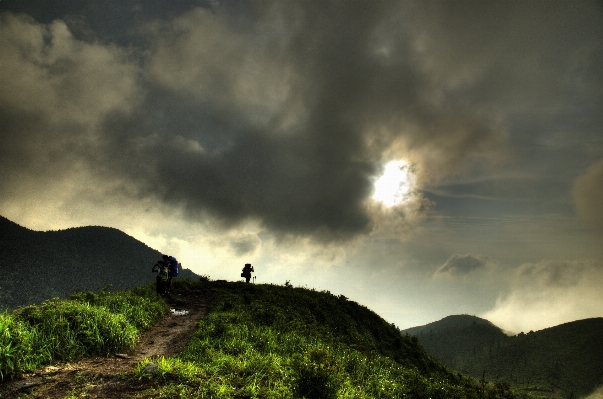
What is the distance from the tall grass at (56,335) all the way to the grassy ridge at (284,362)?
254cm

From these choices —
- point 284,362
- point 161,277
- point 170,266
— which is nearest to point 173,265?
point 170,266

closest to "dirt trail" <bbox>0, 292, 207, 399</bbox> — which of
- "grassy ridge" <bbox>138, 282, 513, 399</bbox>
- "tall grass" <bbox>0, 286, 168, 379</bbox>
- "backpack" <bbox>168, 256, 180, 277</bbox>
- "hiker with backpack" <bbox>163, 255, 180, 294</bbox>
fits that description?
"tall grass" <bbox>0, 286, 168, 379</bbox>

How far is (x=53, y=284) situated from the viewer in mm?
197500

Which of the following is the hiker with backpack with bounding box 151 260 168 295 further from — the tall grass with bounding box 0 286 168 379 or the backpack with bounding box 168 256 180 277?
the tall grass with bounding box 0 286 168 379

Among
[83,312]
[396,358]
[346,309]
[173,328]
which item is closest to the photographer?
[83,312]

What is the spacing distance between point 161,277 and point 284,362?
13843 mm

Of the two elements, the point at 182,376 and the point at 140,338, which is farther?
the point at 140,338

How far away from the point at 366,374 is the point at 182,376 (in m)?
8.26

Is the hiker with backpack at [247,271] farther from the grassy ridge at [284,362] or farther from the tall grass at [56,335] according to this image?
the tall grass at [56,335]

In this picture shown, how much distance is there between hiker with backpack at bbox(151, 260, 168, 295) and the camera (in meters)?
20.9

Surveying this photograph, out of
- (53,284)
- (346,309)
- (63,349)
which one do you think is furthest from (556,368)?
(53,284)

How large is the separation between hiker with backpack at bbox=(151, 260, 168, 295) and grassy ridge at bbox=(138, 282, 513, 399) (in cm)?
387

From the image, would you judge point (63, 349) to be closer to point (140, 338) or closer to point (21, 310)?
point (21, 310)

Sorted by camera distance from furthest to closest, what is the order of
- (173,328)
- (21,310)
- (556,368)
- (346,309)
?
1. (556,368)
2. (346,309)
3. (173,328)
4. (21,310)
